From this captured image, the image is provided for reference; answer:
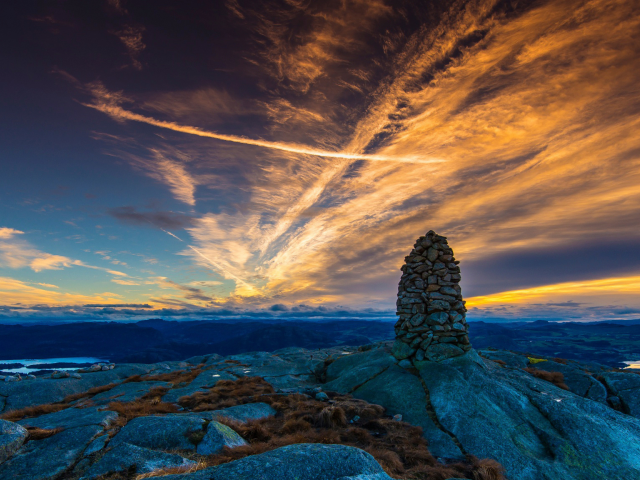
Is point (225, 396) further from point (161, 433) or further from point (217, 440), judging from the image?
point (217, 440)

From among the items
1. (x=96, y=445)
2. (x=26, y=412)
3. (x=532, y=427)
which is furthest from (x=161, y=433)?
(x=532, y=427)

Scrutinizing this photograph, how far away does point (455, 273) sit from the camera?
76.1 ft

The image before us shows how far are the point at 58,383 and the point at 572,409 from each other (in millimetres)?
45588

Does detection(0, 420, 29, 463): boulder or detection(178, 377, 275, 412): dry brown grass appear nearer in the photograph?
detection(0, 420, 29, 463): boulder

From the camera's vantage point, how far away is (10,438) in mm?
10406

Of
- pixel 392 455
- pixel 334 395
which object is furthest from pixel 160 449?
pixel 334 395

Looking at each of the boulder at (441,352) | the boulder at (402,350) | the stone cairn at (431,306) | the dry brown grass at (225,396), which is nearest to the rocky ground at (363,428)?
the dry brown grass at (225,396)

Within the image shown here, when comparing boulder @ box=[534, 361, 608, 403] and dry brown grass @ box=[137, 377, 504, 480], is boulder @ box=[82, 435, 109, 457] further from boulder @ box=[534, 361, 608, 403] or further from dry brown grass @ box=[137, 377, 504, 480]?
boulder @ box=[534, 361, 608, 403]

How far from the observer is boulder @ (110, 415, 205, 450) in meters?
10.9

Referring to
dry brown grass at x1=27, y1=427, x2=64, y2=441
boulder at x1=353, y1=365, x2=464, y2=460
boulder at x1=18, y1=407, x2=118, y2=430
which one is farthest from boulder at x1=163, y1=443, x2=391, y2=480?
boulder at x1=18, y1=407, x2=118, y2=430

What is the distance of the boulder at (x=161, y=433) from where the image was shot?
1086 cm

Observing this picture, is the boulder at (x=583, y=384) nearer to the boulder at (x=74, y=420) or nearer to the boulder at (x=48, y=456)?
the boulder at (x=48, y=456)

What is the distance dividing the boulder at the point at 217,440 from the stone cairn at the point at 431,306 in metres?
15.6

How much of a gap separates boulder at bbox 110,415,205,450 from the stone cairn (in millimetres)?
16911
